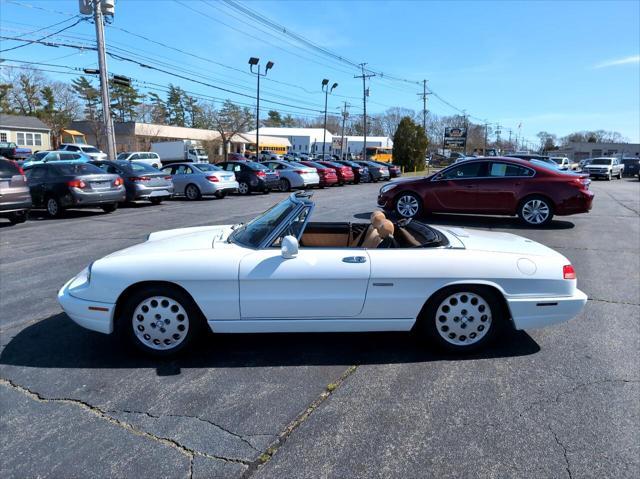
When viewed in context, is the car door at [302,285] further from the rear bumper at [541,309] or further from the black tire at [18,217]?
the black tire at [18,217]

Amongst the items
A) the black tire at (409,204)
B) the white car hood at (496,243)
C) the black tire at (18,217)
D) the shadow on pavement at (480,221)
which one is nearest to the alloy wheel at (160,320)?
the white car hood at (496,243)

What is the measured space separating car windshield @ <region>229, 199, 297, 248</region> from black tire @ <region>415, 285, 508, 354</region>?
140 centimetres

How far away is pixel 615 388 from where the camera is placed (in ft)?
10.6

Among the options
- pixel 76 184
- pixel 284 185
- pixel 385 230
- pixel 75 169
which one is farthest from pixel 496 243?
pixel 284 185

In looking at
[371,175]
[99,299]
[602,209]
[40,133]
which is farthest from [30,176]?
[40,133]

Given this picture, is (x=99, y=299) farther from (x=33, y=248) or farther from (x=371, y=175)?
(x=371, y=175)

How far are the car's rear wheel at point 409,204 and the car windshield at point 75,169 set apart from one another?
8.33 m

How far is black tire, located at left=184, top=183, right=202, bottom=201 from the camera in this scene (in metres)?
17.3

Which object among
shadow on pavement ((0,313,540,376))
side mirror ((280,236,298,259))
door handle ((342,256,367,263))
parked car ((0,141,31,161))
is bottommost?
shadow on pavement ((0,313,540,376))

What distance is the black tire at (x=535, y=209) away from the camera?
10477mm

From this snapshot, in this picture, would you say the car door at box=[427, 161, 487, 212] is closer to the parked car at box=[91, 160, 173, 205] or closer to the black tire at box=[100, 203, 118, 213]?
the parked car at box=[91, 160, 173, 205]

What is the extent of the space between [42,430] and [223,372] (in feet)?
3.88

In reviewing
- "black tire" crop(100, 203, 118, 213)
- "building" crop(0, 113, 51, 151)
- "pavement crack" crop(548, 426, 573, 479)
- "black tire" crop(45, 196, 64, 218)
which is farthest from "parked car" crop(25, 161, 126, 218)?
"building" crop(0, 113, 51, 151)

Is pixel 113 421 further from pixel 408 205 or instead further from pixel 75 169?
pixel 75 169
